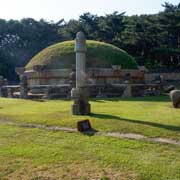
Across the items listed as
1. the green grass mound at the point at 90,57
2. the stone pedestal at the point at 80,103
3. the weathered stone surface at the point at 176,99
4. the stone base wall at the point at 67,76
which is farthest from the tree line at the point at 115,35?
the stone pedestal at the point at 80,103

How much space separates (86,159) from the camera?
19.9 feet

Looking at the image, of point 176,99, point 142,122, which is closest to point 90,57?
point 176,99

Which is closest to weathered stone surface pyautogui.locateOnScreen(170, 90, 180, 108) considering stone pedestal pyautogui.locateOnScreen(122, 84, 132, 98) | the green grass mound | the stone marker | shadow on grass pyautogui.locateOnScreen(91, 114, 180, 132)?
shadow on grass pyautogui.locateOnScreen(91, 114, 180, 132)

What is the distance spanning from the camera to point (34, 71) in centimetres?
2166

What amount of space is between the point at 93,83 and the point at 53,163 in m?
14.0

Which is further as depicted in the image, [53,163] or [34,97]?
[34,97]

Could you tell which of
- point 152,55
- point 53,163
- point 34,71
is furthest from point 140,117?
point 152,55

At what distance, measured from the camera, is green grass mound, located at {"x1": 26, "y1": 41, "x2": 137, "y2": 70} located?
22.7m

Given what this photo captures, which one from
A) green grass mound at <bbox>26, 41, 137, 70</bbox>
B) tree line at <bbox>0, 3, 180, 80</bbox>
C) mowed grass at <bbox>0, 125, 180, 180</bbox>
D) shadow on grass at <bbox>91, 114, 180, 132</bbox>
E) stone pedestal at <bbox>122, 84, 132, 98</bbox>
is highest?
tree line at <bbox>0, 3, 180, 80</bbox>

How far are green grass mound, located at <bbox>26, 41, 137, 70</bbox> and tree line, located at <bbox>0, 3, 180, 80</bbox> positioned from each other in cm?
1366

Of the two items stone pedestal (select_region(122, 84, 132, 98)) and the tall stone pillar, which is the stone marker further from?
stone pedestal (select_region(122, 84, 132, 98))

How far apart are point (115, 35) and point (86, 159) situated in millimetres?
35117

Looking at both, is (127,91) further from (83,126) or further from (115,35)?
(115,35)

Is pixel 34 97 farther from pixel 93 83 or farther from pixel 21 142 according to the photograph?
pixel 21 142
